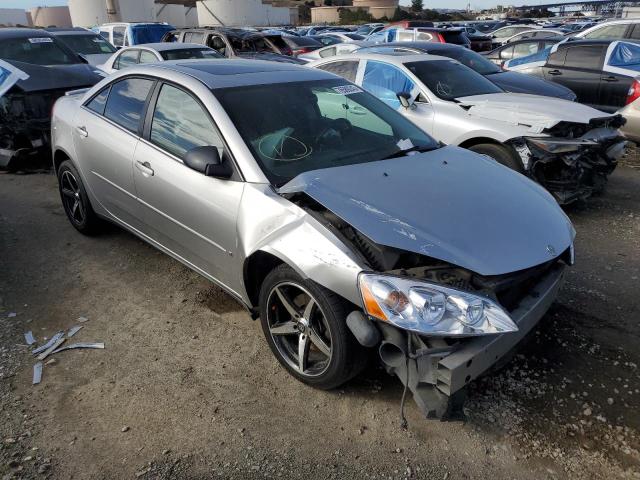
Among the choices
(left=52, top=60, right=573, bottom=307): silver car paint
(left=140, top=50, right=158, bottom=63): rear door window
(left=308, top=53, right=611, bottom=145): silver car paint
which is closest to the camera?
(left=52, top=60, right=573, bottom=307): silver car paint

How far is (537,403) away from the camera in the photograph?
2814mm

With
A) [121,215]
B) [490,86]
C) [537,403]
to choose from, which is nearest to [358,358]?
[537,403]

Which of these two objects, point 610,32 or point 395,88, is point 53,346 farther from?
point 610,32

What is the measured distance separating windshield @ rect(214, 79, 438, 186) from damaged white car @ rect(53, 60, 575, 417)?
0.5 inches

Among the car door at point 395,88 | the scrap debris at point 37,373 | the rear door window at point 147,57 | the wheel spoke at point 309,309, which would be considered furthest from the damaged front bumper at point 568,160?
the rear door window at point 147,57

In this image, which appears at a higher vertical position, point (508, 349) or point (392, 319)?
point (392, 319)

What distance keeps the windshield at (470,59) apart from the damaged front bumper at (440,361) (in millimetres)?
6394

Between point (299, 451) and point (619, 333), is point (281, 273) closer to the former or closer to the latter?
point (299, 451)

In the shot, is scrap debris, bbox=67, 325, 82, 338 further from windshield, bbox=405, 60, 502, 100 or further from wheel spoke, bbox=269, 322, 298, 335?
windshield, bbox=405, 60, 502, 100

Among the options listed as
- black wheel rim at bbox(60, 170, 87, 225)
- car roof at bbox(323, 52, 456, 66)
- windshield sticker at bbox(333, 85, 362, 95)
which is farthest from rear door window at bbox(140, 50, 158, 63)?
windshield sticker at bbox(333, 85, 362, 95)

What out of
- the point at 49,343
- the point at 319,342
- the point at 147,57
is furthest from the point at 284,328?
the point at 147,57

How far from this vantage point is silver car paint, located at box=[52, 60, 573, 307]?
259cm

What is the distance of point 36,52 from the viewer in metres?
8.73

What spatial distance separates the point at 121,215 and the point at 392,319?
274cm
